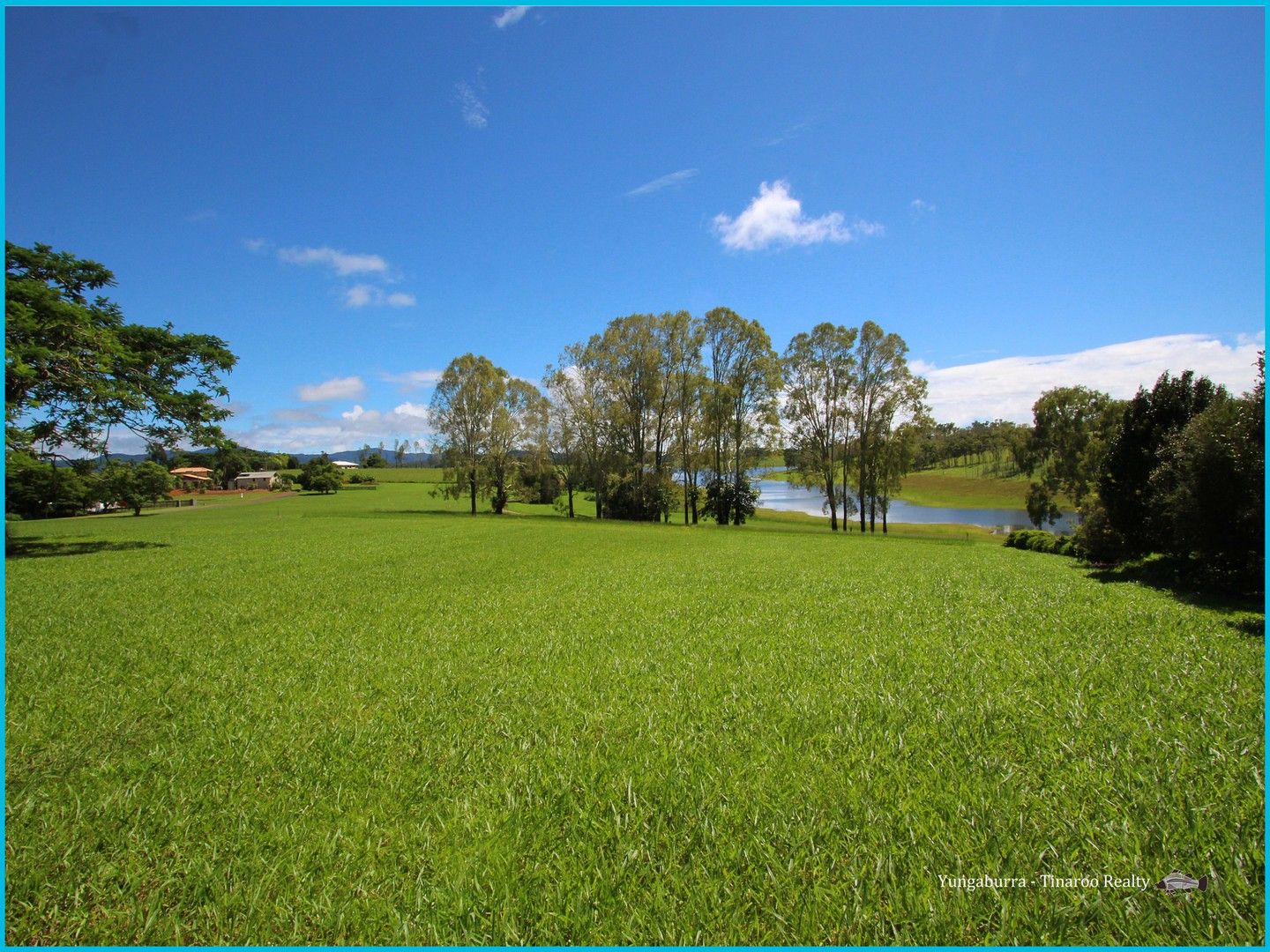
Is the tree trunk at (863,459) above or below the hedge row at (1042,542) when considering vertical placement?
above

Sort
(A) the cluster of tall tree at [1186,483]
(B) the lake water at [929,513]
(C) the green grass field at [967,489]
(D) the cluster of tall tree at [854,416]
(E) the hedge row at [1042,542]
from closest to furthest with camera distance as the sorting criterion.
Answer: (A) the cluster of tall tree at [1186,483]
(E) the hedge row at [1042,542]
(D) the cluster of tall tree at [854,416]
(B) the lake water at [929,513]
(C) the green grass field at [967,489]

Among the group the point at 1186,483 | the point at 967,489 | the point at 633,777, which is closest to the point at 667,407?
the point at 1186,483

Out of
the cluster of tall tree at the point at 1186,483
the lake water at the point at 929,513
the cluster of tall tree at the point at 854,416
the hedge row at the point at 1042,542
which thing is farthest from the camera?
the lake water at the point at 929,513

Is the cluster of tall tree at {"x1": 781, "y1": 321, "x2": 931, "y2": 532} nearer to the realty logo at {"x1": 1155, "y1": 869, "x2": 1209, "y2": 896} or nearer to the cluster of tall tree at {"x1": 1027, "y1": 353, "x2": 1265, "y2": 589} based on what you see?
the cluster of tall tree at {"x1": 1027, "y1": 353, "x2": 1265, "y2": 589}

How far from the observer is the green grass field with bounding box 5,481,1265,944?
2.65m

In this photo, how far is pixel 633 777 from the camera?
3.82m

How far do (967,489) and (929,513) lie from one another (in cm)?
2921

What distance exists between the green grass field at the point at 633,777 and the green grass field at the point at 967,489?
64.4 meters

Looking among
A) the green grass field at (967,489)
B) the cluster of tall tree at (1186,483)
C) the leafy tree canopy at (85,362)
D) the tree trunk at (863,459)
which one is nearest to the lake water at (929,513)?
the green grass field at (967,489)

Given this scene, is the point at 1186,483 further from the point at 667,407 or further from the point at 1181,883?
the point at 667,407

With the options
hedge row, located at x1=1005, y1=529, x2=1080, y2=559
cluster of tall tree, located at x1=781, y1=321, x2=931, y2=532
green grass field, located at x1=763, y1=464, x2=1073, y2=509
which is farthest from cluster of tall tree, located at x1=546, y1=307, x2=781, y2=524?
green grass field, located at x1=763, y1=464, x2=1073, y2=509

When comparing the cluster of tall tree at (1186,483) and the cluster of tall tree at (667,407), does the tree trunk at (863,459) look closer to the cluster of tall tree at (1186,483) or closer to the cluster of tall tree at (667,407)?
the cluster of tall tree at (667,407)

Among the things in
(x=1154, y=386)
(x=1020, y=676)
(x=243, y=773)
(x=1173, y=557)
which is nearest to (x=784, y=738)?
(x=1020, y=676)

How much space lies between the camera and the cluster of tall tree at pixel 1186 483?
10.0 meters
